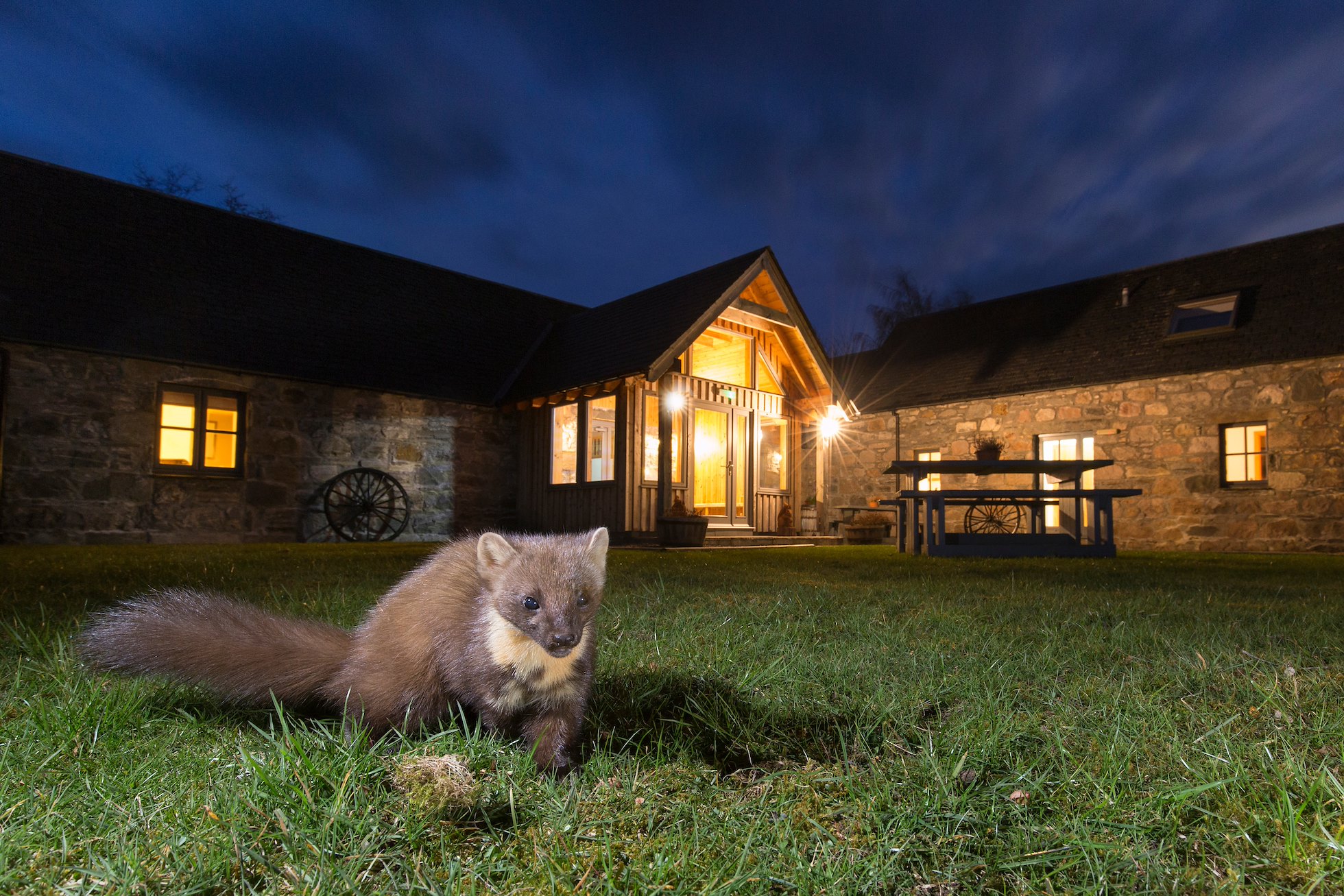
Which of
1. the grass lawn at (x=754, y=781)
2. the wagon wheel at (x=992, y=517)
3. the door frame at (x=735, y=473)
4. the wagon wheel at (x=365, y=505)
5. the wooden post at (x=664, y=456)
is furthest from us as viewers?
the wagon wheel at (x=992, y=517)

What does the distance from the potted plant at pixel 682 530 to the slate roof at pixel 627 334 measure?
108 inches

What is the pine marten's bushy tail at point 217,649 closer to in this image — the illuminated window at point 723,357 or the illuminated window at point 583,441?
the illuminated window at point 583,441

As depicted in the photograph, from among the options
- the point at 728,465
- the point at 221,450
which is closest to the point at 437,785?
the point at 221,450

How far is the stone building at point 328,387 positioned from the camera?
1151 centimetres

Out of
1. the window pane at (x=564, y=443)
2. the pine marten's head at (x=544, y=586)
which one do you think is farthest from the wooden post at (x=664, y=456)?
the pine marten's head at (x=544, y=586)

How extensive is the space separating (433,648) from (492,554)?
0.97 feet

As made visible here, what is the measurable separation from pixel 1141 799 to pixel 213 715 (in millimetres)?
2581

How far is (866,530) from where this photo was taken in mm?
16031

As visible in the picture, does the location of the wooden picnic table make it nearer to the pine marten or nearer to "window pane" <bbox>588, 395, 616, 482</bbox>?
"window pane" <bbox>588, 395, 616, 482</bbox>

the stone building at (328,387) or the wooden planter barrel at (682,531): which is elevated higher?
the stone building at (328,387)

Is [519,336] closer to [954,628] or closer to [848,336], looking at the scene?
[954,628]

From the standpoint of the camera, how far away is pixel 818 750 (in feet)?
6.76

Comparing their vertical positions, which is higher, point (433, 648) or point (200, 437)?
point (200, 437)

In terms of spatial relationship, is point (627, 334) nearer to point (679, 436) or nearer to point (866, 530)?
point (679, 436)
